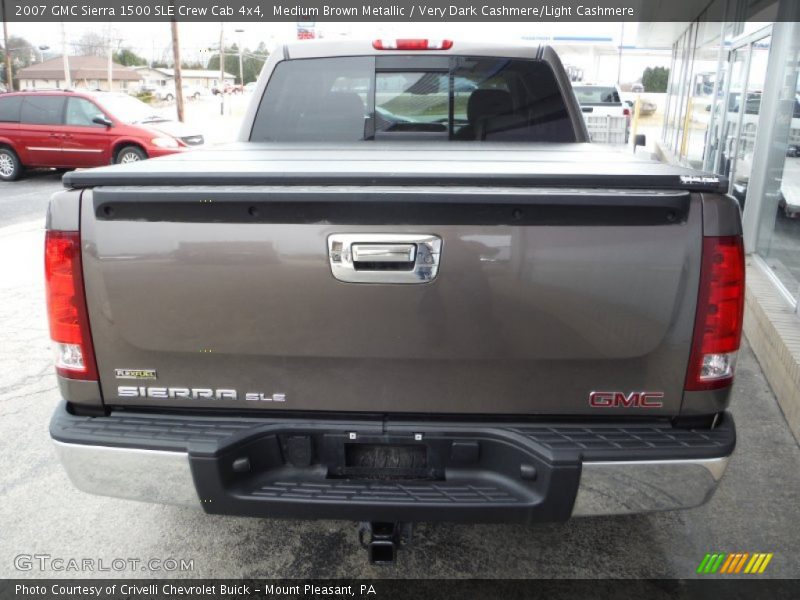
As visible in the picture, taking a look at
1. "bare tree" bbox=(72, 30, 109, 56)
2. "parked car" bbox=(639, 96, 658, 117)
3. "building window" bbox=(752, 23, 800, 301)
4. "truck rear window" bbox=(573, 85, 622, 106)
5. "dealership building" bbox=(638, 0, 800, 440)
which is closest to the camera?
"dealership building" bbox=(638, 0, 800, 440)

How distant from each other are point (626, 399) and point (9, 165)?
1710 cm

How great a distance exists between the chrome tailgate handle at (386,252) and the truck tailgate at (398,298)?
0.15 feet

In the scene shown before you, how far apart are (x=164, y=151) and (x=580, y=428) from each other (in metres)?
13.1

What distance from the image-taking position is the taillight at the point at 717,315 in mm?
2000

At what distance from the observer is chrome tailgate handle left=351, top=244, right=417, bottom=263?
6.55ft

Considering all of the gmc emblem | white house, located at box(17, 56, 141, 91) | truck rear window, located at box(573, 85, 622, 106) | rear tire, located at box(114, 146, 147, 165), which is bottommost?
rear tire, located at box(114, 146, 147, 165)

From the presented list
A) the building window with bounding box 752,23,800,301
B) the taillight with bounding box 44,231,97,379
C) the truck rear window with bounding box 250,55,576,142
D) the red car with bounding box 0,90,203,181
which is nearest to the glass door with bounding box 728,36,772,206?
the building window with bounding box 752,23,800,301

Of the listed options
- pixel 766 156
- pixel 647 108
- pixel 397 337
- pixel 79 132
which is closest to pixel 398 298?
pixel 397 337

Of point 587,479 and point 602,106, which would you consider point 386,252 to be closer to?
point 587,479

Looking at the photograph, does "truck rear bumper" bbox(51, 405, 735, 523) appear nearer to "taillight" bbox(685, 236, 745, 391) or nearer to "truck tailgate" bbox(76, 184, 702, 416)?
"truck tailgate" bbox(76, 184, 702, 416)

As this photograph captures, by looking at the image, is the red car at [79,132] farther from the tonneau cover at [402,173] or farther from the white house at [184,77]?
the white house at [184,77]

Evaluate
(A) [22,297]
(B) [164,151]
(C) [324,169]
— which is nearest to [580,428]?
(C) [324,169]

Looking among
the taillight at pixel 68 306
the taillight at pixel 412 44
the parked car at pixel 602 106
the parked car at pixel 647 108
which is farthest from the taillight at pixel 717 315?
the parked car at pixel 647 108

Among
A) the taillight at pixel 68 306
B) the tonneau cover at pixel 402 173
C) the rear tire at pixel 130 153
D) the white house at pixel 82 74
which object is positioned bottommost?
the rear tire at pixel 130 153
